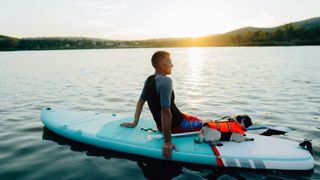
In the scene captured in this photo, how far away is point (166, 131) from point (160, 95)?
623 millimetres

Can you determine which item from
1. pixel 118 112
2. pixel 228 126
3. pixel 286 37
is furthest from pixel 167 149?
pixel 286 37

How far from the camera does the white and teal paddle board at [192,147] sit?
16.8 feet

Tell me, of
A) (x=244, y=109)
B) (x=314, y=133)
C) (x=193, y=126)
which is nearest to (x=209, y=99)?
(x=244, y=109)

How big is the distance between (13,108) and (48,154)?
559 cm

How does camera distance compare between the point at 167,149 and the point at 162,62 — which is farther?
the point at 167,149

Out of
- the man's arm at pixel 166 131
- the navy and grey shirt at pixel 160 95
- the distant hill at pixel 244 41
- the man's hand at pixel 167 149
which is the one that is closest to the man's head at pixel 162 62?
the navy and grey shirt at pixel 160 95

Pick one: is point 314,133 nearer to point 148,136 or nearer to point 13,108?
point 148,136

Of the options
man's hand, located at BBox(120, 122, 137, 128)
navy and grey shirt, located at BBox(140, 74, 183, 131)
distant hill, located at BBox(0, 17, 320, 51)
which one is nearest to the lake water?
man's hand, located at BBox(120, 122, 137, 128)

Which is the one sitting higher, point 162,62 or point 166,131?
point 162,62

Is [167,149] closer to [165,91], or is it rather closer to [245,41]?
[165,91]

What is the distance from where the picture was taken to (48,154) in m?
6.34

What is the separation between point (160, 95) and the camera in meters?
5.07

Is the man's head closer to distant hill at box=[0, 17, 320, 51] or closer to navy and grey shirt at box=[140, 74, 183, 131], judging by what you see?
navy and grey shirt at box=[140, 74, 183, 131]

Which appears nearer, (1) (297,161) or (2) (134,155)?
(1) (297,161)
